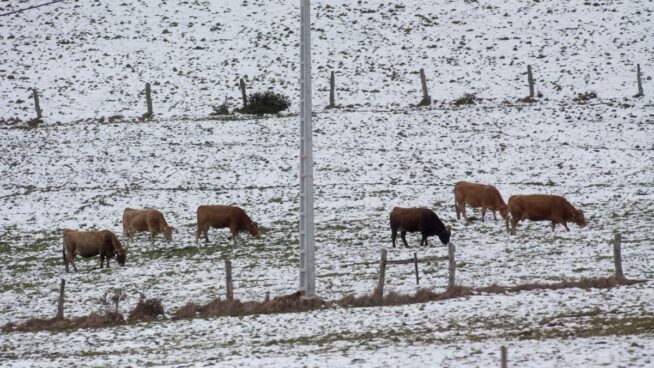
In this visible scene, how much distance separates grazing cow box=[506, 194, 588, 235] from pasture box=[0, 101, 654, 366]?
0.49 meters

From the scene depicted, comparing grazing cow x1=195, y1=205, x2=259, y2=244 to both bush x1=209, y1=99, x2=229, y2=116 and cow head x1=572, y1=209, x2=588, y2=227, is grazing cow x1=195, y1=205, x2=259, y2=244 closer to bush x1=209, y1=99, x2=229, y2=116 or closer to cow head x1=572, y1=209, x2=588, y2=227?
cow head x1=572, y1=209, x2=588, y2=227

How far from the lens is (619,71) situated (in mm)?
42156

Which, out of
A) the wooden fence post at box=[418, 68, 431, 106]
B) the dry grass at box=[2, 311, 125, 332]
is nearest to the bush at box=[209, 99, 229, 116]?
the wooden fence post at box=[418, 68, 431, 106]

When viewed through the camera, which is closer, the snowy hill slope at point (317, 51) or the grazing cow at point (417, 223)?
the grazing cow at point (417, 223)

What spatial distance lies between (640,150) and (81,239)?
70.1ft

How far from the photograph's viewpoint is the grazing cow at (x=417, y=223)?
2458 centimetres

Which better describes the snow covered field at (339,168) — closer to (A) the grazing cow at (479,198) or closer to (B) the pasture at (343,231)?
(B) the pasture at (343,231)

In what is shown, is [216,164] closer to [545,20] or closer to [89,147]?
[89,147]

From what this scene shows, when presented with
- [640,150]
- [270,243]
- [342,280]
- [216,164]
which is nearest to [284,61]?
[216,164]

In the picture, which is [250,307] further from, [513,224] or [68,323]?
[513,224]

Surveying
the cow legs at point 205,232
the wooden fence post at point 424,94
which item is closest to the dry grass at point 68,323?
the cow legs at point 205,232

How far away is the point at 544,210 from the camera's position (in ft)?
82.7

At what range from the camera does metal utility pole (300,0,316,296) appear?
17922mm

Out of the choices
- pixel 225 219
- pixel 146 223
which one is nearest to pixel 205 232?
pixel 225 219
